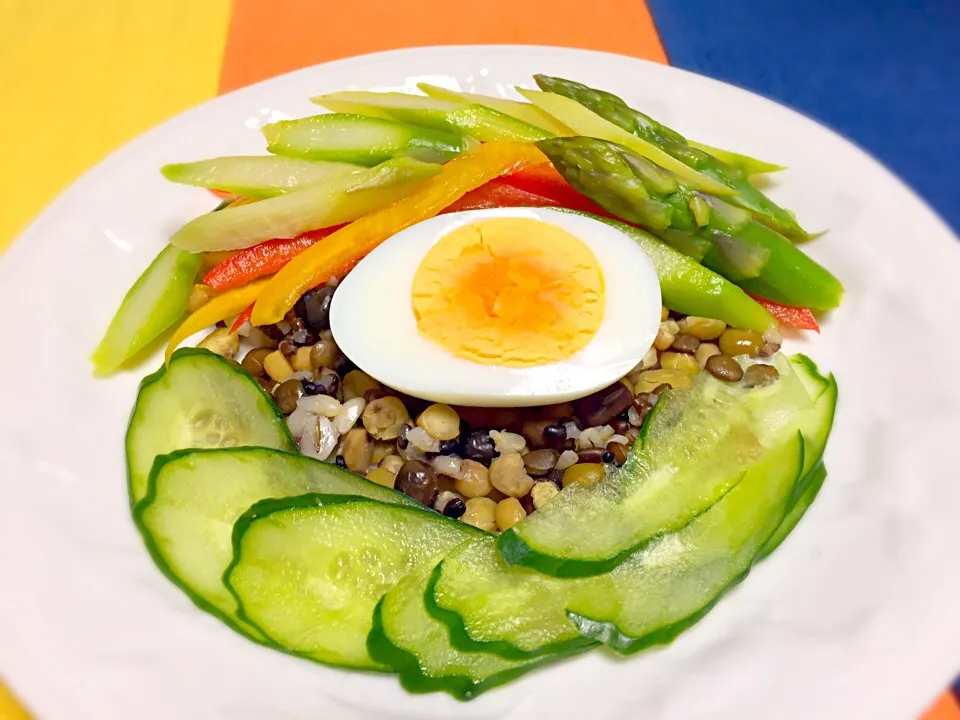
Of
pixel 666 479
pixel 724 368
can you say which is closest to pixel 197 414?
pixel 666 479

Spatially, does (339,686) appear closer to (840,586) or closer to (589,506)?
(589,506)

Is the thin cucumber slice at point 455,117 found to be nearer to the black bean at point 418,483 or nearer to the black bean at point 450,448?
the black bean at point 450,448

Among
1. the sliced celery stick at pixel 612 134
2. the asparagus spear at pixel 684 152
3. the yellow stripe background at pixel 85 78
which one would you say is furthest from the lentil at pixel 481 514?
the yellow stripe background at pixel 85 78

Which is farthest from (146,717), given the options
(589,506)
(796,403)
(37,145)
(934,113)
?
(934,113)

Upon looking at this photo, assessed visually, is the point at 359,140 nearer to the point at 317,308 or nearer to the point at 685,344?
the point at 317,308

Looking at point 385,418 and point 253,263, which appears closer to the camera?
point 385,418

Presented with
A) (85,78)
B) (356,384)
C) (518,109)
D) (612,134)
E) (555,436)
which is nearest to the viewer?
(555,436)
